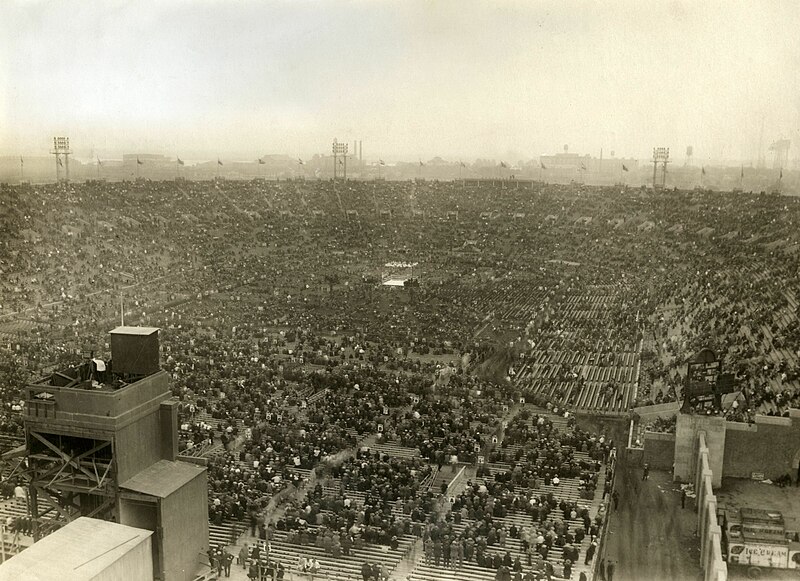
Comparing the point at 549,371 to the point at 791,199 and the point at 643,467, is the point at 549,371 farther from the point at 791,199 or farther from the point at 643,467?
the point at 791,199

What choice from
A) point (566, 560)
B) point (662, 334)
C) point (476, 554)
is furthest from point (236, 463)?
point (662, 334)

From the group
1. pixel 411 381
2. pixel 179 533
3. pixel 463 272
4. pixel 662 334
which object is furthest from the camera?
pixel 463 272

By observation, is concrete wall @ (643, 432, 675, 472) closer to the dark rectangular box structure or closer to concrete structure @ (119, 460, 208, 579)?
concrete structure @ (119, 460, 208, 579)

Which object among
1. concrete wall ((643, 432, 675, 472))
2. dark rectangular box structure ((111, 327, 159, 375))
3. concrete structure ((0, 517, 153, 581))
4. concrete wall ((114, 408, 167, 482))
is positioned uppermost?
dark rectangular box structure ((111, 327, 159, 375))

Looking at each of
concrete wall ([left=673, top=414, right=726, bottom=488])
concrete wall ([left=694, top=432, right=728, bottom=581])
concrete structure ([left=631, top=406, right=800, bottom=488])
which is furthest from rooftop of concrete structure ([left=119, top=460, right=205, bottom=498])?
concrete structure ([left=631, top=406, right=800, bottom=488])

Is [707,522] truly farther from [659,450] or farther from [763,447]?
[659,450]

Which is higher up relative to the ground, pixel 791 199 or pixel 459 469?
pixel 791 199
